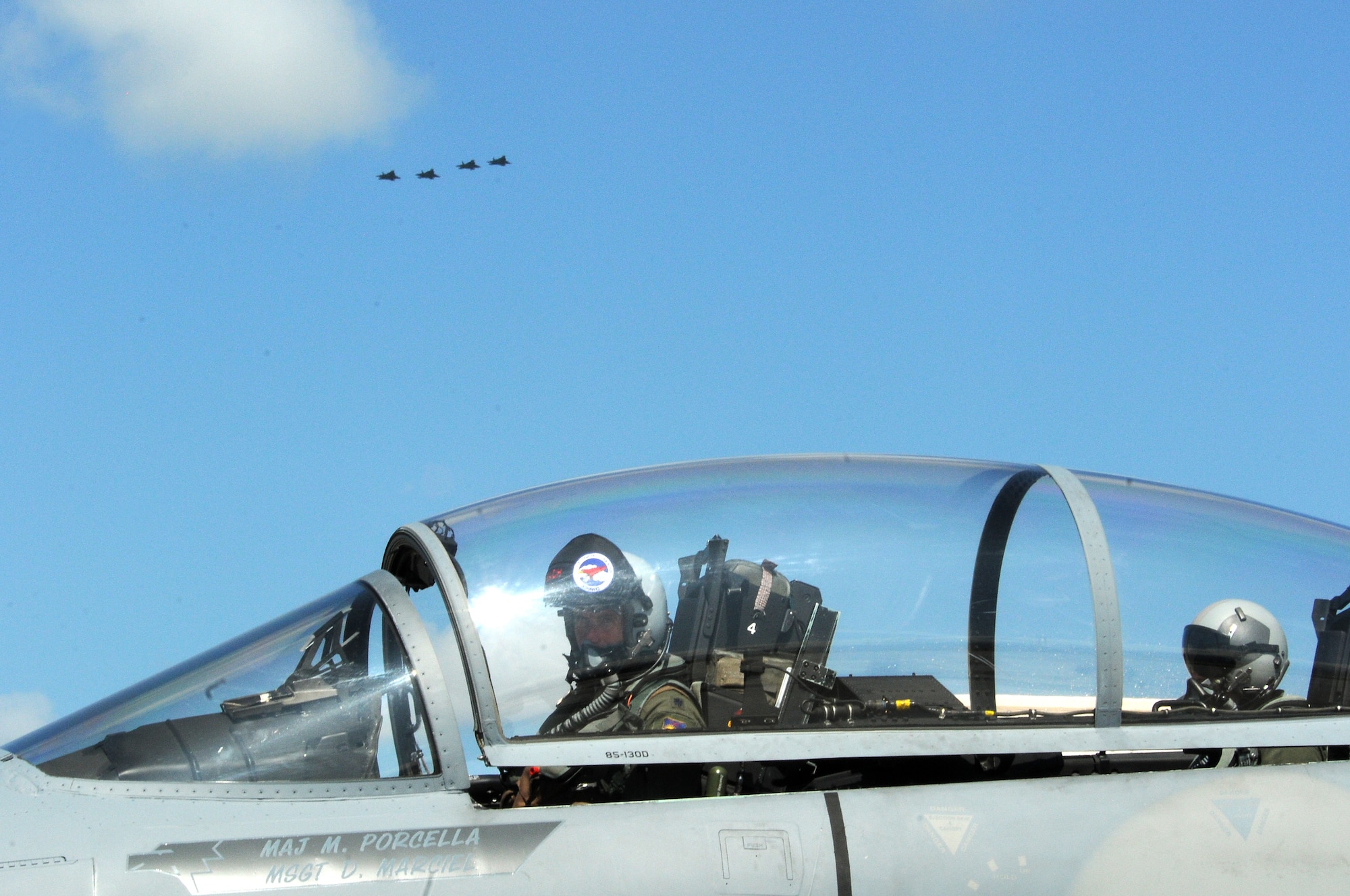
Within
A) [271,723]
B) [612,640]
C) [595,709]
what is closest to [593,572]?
[612,640]

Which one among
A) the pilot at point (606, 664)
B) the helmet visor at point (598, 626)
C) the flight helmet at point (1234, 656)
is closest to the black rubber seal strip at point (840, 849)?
the pilot at point (606, 664)

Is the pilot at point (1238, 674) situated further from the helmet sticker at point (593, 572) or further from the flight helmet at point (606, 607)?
the helmet sticker at point (593, 572)

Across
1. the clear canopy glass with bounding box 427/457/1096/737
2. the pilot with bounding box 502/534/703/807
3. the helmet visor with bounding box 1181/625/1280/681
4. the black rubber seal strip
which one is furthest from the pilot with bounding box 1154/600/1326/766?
the pilot with bounding box 502/534/703/807

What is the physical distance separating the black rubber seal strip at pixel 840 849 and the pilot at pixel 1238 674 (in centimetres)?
130

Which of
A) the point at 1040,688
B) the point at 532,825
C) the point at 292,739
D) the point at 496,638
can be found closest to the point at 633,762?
the point at 532,825

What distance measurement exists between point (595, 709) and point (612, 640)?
0.88ft

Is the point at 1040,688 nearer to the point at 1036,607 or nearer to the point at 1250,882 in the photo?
the point at 1036,607

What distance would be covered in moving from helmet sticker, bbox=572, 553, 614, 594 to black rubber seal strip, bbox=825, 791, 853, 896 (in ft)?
3.71

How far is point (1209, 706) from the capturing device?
13.6 ft

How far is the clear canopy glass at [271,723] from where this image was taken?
386cm

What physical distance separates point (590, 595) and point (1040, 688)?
167 centimetres

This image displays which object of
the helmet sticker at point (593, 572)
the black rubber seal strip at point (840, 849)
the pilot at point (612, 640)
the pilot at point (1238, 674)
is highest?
the helmet sticker at point (593, 572)

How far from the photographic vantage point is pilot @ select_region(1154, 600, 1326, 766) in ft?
13.6

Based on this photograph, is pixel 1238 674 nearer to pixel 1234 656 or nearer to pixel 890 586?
pixel 1234 656
